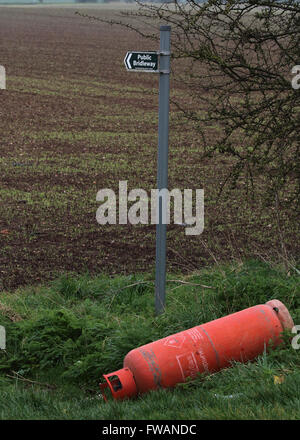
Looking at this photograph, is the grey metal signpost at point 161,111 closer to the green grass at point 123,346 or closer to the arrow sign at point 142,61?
the arrow sign at point 142,61

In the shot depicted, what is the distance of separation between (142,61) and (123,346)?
7.46 ft

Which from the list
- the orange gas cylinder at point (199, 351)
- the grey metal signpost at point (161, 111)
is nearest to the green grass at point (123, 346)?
the orange gas cylinder at point (199, 351)

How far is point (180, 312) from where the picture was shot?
19.4ft

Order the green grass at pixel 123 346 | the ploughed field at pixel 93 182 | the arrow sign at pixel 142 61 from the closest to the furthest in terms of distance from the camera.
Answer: the green grass at pixel 123 346 < the arrow sign at pixel 142 61 < the ploughed field at pixel 93 182

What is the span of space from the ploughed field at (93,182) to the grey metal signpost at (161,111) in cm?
56

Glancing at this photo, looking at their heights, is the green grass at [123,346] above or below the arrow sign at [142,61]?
below

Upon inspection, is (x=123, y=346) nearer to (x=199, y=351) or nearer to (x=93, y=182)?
(x=199, y=351)

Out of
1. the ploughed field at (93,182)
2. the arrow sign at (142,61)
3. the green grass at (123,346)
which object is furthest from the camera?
the ploughed field at (93,182)

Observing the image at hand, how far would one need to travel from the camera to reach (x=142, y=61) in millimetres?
5809

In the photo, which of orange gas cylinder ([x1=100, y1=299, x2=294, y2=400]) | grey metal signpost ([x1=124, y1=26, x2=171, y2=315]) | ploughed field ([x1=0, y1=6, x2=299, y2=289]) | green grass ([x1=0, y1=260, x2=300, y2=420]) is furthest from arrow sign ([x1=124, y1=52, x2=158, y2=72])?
orange gas cylinder ([x1=100, y1=299, x2=294, y2=400])

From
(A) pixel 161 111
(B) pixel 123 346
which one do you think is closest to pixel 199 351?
(B) pixel 123 346

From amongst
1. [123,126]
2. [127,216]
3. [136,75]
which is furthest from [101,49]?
[127,216]

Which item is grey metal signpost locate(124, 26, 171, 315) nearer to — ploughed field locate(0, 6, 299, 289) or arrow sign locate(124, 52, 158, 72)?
arrow sign locate(124, 52, 158, 72)

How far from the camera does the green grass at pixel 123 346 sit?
419 centimetres
